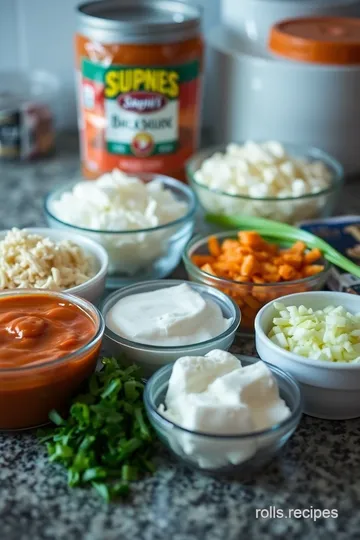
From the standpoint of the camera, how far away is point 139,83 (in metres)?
1.63

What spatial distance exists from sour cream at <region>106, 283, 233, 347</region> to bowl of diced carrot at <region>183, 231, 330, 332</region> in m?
0.07

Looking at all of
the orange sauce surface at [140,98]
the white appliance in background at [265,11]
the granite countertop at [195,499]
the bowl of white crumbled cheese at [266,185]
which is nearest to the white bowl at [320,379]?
the granite countertop at [195,499]

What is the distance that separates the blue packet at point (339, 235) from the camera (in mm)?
1438

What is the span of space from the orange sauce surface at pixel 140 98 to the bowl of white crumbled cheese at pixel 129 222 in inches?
6.2

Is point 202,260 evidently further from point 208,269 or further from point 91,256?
point 91,256

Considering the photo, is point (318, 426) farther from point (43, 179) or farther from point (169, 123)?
point (43, 179)

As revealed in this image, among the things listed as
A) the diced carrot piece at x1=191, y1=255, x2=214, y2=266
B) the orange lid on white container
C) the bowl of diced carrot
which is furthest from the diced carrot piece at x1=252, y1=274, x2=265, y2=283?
the orange lid on white container

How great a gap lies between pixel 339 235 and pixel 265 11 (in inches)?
24.6

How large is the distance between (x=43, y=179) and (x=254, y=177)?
0.57 metres

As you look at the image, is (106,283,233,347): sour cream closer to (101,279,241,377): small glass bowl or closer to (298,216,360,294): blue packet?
(101,279,241,377): small glass bowl

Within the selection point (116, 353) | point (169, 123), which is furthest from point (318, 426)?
point (169, 123)

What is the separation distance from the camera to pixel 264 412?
1.04 meters

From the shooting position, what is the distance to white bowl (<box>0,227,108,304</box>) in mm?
1281

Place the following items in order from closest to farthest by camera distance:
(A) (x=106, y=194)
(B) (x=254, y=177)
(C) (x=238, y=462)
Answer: (C) (x=238, y=462) < (A) (x=106, y=194) < (B) (x=254, y=177)
